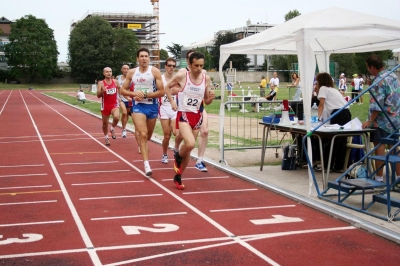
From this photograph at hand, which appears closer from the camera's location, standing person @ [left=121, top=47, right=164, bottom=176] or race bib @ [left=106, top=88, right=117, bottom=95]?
standing person @ [left=121, top=47, right=164, bottom=176]

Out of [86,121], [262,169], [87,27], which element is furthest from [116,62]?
[262,169]

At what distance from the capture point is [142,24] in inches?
6053

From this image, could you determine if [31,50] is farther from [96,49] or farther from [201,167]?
[201,167]

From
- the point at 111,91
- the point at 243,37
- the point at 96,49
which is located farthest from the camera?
the point at 243,37

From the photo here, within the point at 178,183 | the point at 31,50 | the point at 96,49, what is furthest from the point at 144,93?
the point at 31,50

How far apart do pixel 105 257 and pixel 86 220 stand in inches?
59.5

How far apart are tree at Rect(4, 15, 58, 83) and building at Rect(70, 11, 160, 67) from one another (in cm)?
4288

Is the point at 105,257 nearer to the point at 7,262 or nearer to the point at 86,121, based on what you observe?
the point at 7,262

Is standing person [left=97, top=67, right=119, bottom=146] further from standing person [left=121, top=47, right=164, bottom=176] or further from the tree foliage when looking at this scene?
the tree foliage

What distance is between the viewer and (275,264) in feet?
16.4

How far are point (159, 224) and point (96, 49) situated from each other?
92.5 metres

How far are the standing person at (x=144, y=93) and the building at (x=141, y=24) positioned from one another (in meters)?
135

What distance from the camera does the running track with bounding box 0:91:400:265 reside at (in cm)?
521

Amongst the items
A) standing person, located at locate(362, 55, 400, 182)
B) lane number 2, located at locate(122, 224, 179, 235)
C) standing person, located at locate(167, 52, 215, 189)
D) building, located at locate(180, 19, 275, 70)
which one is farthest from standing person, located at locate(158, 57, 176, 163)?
building, located at locate(180, 19, 275, 70)
